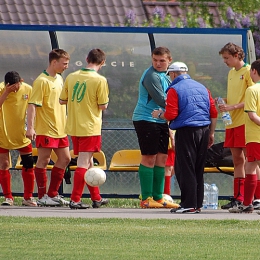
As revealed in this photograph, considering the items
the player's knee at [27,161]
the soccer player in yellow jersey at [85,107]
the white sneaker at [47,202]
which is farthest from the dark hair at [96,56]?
the white sneaker at [47,202]

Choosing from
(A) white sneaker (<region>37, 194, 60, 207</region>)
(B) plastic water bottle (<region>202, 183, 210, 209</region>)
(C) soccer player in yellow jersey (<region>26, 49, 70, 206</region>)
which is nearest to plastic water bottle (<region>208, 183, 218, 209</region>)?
(B) plastic water bottle (<region>202, 183, 210, 209</region>)

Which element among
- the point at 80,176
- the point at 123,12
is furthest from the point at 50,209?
the point at 123,12

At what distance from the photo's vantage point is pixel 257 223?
10.6 metres

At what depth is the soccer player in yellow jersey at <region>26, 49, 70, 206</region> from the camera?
13.0 metres

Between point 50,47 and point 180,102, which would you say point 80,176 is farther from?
point 50,47

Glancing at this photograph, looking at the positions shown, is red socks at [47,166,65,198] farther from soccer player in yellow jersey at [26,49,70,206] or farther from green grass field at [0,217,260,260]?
green grass field at [0,217,260,260]

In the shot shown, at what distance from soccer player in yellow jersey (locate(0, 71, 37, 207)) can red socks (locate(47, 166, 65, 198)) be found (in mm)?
279

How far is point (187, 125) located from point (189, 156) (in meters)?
0.38

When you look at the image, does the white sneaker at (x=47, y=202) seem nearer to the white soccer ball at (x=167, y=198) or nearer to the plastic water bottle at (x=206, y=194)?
the white soccer ball at (x=167, y=198)

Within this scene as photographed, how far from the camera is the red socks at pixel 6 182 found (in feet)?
44.5

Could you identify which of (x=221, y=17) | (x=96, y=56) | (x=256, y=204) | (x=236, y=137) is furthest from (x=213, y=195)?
(x=221, y=17)

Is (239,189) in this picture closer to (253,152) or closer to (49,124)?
(253,152)

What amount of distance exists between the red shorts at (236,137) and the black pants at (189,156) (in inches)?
28.9

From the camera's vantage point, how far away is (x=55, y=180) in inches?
527
